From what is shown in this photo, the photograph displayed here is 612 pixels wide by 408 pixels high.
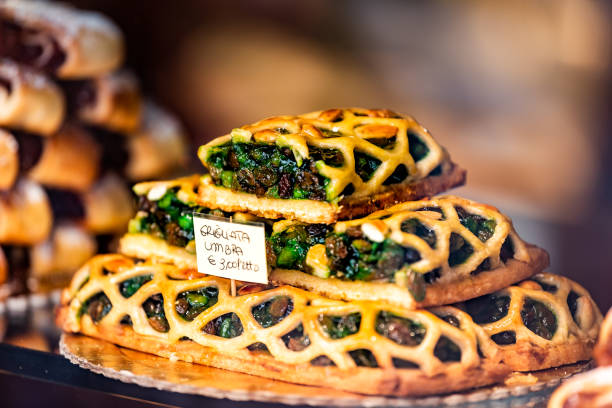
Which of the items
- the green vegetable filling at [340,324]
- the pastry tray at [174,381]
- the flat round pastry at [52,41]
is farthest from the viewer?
the flat round pastry at [52,41]

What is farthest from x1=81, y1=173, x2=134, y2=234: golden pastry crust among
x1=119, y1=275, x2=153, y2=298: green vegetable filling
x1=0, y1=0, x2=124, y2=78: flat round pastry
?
x1=119, y1=275, x2=153, y2=298: green vegetable filling

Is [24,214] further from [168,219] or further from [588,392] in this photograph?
[588,392]

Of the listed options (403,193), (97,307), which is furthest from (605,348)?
(97,307)

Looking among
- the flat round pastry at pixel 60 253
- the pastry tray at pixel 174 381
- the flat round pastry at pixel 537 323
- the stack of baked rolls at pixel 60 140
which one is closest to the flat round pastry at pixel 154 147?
the stack of baked rolls at pixel 60 140

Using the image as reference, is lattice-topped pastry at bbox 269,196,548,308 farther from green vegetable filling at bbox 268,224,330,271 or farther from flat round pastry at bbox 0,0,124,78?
flat round pastry at bbox 0,0,124,78

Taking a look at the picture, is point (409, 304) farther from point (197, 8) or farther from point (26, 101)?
point (197, 8)

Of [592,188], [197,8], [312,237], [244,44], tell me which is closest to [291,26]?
[244,44]

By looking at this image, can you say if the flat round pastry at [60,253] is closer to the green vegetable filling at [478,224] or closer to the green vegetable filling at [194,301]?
the green vegetable filling at [194,301]
